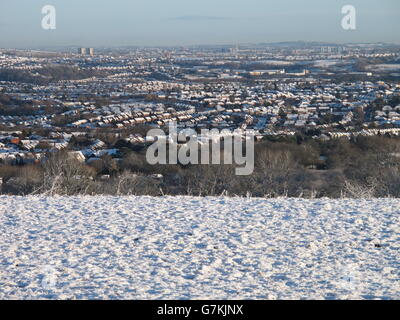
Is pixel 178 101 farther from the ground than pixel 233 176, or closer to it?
farther from the ground

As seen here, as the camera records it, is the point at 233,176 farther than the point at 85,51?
No

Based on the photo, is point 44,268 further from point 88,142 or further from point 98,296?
point 88,142

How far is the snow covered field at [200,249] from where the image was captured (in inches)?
202

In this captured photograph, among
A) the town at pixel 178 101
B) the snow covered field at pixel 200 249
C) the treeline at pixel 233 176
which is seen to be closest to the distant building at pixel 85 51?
the town at pixel 178 101

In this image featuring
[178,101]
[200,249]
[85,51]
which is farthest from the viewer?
[85,51]

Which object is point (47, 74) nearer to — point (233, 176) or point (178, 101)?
point (178, 101)

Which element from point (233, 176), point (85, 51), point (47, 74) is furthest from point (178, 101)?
point (85, 51)

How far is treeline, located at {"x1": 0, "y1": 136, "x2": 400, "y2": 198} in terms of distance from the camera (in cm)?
1166

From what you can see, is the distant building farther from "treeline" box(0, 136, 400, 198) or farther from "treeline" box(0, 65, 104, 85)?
"treeline" box(0, 136, 400, 198)

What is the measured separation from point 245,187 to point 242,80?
53356 mm

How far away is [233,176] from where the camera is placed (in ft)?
47.4

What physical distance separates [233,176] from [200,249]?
322 inches

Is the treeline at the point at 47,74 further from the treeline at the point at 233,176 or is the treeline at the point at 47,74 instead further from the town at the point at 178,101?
the treeline at the point at 233,176
